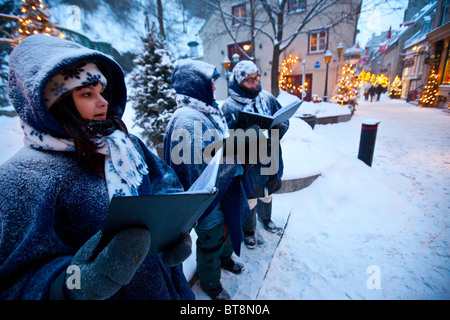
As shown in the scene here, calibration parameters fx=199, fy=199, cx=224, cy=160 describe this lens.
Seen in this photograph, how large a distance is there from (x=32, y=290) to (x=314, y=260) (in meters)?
2.66

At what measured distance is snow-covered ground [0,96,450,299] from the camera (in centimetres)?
215

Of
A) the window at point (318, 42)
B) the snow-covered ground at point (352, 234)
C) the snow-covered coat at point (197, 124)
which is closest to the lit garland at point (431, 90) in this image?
the window at point (318, 42)

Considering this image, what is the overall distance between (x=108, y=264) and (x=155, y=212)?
0.27 m

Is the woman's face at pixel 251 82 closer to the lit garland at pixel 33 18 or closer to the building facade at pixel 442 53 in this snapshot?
the lit garland at pixel 33 18

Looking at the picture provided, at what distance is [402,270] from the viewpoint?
2.30 metres

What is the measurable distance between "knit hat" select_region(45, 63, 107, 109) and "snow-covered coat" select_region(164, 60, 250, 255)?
2.47 feet

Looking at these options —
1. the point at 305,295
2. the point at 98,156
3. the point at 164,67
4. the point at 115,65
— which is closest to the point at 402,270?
the point at 305,295

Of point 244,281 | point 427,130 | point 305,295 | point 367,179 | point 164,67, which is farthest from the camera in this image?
point 427,130

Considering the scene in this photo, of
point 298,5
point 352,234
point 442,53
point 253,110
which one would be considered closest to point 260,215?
point 352,234

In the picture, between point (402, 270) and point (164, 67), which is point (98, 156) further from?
point (164, 67)

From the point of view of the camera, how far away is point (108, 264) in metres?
0.75

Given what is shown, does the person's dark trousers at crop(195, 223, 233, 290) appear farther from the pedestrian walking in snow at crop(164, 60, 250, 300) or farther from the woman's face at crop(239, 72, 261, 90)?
the woman's face at crop(239, 72, 261, 90)

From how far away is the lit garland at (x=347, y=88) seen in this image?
38.6ft

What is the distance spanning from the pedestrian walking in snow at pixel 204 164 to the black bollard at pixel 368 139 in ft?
12.7
